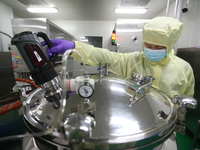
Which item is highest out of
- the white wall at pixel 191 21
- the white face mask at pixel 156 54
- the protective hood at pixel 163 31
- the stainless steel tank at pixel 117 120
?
the white wall at pixel 191 21

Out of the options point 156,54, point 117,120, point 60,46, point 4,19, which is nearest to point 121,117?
point 117,120

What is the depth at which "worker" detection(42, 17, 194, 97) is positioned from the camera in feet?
2.82

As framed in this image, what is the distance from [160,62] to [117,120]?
0.85 metres

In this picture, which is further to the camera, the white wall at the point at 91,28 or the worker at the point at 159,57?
the white wall at the point at 91,28

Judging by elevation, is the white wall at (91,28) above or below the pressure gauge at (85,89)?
above

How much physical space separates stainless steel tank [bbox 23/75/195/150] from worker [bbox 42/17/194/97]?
1.22ft

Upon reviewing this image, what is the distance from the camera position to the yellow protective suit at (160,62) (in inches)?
34.2

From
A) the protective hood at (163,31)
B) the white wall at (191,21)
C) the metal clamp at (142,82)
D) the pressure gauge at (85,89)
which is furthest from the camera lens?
the white wall at (191,21)

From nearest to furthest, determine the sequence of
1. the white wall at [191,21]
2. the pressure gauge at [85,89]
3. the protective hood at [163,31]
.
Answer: the pressure gauge at [85,89]
the protective hood at [163,31]
the white wall at [191,21]

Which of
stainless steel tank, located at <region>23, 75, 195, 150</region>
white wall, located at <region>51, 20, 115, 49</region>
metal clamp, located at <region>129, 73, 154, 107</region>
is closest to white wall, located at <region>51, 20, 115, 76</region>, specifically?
white wall, located at <region>51, 20, 115, 49</region>

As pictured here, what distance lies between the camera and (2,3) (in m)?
2.63

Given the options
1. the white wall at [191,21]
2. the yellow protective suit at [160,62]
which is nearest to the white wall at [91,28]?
the white wall at [191,21]

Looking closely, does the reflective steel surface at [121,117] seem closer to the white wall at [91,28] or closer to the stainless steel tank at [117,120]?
the stainless steel tank at [117,120]

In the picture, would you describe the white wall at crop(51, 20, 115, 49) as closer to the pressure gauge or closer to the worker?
the worker
